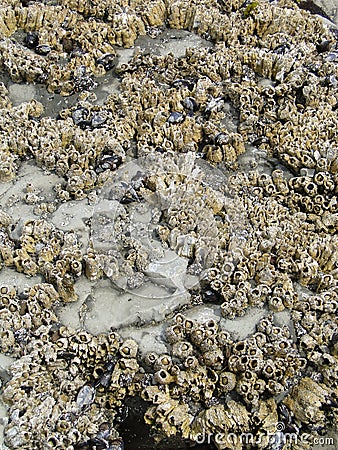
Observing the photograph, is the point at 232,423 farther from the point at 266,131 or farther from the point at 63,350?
the point at 266,131

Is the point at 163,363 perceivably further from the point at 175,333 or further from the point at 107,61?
the point at 107,61

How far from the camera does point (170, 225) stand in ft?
13.7

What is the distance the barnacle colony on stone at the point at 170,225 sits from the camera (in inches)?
136

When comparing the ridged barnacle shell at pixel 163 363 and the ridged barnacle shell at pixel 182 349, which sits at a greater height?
the ridged barnacle shell at pixel 182 349

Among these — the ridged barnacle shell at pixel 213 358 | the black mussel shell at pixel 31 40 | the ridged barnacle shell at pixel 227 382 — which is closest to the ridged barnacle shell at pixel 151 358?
the ridged barnacle shell at pixel 213 358

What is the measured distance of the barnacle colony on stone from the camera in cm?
346

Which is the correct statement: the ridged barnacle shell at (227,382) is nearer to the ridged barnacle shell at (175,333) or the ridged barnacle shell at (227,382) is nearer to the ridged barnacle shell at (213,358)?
the ridged barnacle shell at (213,358)

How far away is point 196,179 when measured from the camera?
4.48 m

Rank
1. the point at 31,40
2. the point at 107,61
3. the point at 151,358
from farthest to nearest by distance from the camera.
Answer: the point at 31,40, the point at 107,61, the point at 151,358

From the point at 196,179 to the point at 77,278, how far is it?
1238 mm

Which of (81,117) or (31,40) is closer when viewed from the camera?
(81,117)

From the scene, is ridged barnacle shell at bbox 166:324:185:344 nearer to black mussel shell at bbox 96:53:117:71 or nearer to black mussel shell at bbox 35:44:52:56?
black mussel shell at bbox 96:53:117:71

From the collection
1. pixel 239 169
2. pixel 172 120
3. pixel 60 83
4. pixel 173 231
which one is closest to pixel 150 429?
pixel 173 231

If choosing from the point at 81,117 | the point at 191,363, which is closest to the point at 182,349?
the point at 191,363
